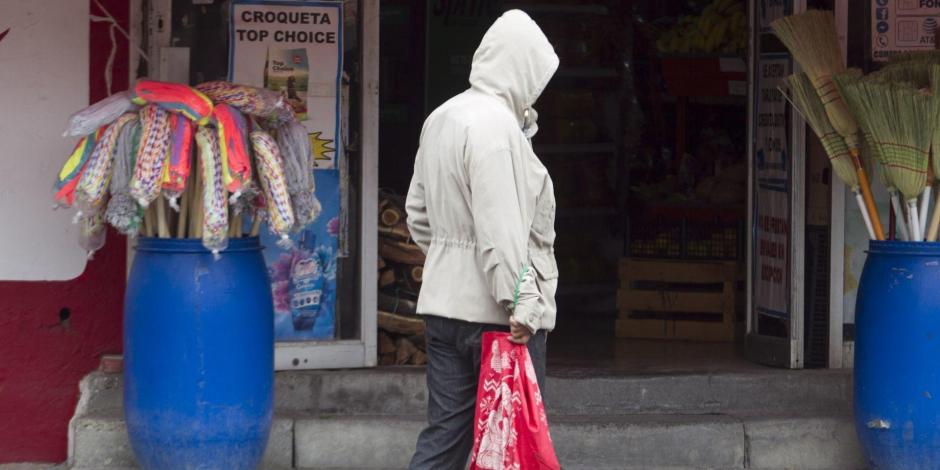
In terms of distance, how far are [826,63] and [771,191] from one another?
123 cm

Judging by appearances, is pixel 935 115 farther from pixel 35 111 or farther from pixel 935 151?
pixel 35 111

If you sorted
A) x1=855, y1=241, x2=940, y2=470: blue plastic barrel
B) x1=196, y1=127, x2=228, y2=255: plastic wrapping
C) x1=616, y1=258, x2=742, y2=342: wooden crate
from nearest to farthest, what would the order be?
1. x1=196, y1=127, x2=228, y2=255: plastic wrapping
2. x1=855, y1=241, x2=940, y2=470: blue plastic barrel
3. x1=616, y1=258, x2=742, y2=342: wooden crate

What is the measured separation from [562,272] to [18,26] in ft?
14.3

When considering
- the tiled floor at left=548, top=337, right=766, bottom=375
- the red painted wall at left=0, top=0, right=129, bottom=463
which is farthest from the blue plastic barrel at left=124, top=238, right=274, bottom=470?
the tiled floor at left=548, top=337, right=766, bottom=375

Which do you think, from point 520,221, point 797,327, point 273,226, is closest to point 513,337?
point 520,221

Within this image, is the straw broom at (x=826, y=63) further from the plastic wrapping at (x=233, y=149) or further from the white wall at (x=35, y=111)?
the white wall at (x=35, y=111)

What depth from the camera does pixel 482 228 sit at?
14.1ft

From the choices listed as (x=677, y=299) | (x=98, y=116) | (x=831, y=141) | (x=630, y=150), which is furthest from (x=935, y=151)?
(x=630, y=150)

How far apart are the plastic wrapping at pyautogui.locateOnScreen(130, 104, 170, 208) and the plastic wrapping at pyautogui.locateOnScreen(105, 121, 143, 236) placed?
0.04 m

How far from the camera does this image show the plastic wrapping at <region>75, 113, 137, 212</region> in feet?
17.6

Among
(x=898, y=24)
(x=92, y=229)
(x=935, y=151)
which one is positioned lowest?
(x=92, y=229)

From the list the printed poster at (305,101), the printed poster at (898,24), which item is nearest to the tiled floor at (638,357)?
the printed poster at (305,101)

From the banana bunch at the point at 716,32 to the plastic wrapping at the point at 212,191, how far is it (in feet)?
15.2

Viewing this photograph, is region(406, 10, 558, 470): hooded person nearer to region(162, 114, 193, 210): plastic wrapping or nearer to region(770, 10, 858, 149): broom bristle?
region(162, 114, 193, 210): plastic wrapping
